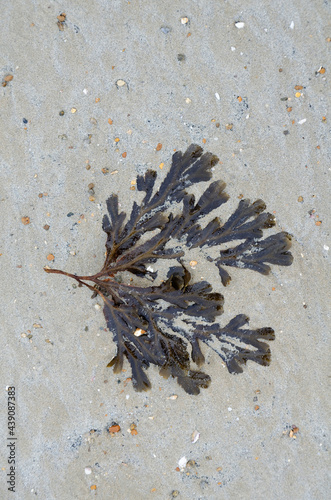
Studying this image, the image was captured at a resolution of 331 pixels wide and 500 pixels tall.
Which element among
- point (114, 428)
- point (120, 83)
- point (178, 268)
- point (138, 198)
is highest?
point (120, 83)

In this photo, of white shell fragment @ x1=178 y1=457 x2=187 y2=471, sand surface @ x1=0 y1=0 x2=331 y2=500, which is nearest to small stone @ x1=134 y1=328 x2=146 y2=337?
sand surface @ x1=0 y1=0 x2=331 y2=500

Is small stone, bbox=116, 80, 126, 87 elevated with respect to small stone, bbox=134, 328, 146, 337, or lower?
elevated

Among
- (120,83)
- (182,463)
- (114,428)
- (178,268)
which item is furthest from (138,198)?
(182,463)

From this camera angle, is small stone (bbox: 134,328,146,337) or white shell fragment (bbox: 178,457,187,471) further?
white shell fragment (bbox: 178,457,187,471)

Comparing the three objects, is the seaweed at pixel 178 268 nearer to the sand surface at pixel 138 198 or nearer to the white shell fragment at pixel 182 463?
the sand surface at pixel 138 198

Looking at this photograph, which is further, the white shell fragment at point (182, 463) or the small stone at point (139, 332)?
the white shell fragment at point (182, 463)

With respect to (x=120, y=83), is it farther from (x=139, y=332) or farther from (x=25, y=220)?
(x=139, y=332)

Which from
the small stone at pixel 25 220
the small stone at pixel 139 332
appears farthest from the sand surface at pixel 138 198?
the small stone at pixel 139 332

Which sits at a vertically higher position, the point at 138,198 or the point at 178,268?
the point at 138,198

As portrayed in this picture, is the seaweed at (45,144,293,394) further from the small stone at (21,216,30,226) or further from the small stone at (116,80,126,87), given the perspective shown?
the small stone at (116,80,126,87)
